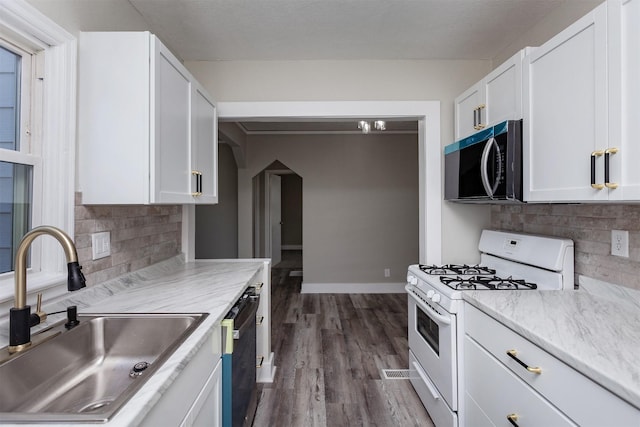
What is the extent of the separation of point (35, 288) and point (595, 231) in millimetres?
2455

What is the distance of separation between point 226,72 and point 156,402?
2.42 metres

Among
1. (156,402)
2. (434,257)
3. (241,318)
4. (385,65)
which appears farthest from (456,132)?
(156,402)

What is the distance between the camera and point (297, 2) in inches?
73.8

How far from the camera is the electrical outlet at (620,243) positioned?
149cm

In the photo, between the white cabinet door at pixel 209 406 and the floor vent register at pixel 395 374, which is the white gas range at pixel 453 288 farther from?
the white cabinet door at pixel 209 406

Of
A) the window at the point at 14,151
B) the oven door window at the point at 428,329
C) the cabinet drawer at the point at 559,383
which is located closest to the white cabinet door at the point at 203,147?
the window at the point at 14,151

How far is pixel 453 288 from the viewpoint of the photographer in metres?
1.79

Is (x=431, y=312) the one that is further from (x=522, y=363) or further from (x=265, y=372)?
(x=265, y=372)

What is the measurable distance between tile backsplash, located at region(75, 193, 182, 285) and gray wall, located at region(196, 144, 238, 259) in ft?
9.34

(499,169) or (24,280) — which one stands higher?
(499,169)

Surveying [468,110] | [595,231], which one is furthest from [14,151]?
[595,231]

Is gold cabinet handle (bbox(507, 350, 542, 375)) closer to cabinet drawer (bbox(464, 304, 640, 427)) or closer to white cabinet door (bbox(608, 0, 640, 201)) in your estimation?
cabinet drawer (bbox(464, 304, 640, 427))

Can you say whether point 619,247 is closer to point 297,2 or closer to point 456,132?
point 456,132

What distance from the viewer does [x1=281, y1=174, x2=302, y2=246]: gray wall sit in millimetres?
9977
